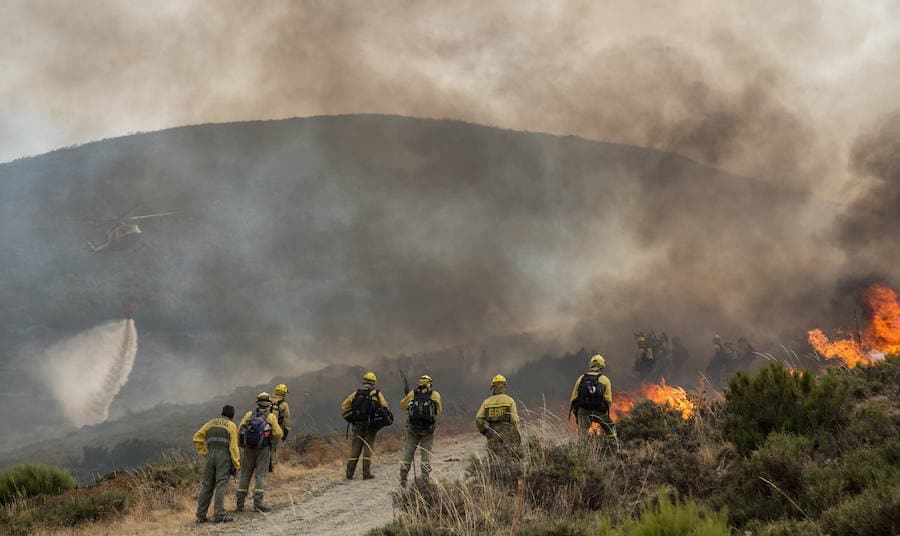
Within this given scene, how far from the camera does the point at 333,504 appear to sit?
11.9 meters

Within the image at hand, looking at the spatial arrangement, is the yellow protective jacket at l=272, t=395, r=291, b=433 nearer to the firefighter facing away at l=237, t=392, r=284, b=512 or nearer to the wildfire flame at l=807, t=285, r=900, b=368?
the firefighter facing away at l=237, t=392, r=284, b=512

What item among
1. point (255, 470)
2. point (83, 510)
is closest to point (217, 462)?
point (255, 470)

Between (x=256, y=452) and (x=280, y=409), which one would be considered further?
(x=280, y=409)

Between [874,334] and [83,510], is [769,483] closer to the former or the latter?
[83,510]

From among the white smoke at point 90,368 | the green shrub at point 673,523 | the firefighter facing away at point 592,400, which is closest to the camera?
the green shrub at point 673,523

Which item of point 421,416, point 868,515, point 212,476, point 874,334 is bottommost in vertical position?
point 212,476

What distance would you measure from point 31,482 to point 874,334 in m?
42.5

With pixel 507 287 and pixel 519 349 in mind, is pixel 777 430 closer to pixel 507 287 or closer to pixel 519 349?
pixel 519 349

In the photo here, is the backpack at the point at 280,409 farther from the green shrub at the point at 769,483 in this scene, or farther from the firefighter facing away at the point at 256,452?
the green shrub at the point at 769,483

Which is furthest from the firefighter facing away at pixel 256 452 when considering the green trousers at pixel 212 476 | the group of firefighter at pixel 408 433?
the green trousers at pixel 212 476

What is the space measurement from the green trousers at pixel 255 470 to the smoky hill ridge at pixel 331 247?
50.0 metres

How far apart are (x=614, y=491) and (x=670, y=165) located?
9375 centimetres

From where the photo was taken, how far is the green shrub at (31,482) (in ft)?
50.8

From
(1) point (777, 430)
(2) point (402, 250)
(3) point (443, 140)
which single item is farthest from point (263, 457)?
(3) point (443, 140)
